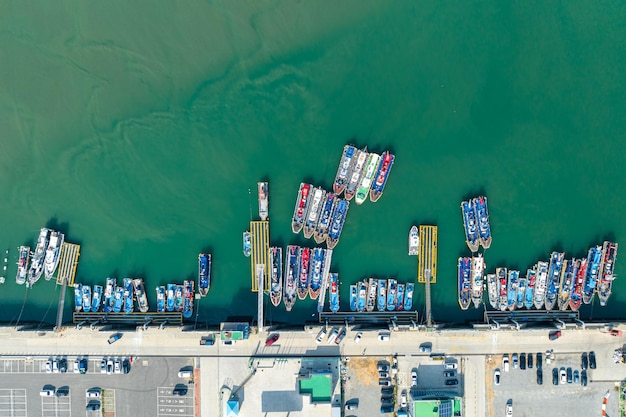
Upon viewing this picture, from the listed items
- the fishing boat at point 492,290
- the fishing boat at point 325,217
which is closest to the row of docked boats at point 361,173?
the fishing boat at point 325,217

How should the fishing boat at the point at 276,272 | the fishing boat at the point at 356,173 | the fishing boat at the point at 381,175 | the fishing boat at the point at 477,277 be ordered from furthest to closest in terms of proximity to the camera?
the fishing boat at the point at 276,272, the fishing boat at the point at 477,277, the fishing boat at the point at 381,175, the fishing boat at the point at 356,173

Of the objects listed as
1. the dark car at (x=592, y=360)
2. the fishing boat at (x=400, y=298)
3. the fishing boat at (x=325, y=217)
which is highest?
the fishing boat at (x=325, y=217)

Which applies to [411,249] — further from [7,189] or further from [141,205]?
[7,189]

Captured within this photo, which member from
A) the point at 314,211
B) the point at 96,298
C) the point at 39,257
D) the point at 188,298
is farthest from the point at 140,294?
the point at 314,211

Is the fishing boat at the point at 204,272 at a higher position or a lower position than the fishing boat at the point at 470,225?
lower

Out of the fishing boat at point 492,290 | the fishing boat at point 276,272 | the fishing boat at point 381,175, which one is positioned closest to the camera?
the fishing boat at point 381,175

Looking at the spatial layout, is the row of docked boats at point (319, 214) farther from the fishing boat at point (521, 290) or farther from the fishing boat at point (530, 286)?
the fishing boat at point (530, 286)

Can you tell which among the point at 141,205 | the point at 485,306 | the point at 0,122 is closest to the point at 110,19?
the point at 0,122
